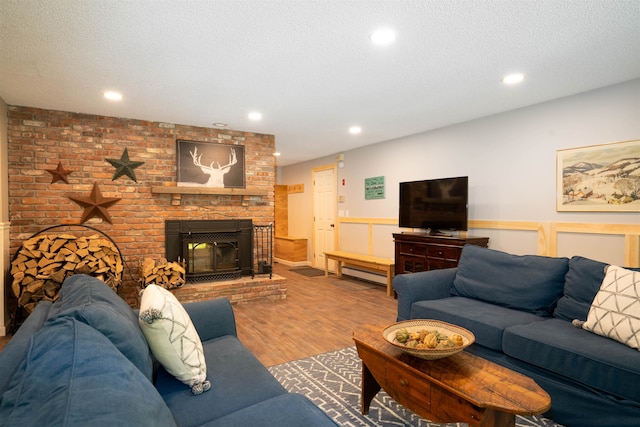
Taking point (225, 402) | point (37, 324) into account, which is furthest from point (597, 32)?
point (37, 324)

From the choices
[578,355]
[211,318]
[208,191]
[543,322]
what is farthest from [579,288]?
[208,191]

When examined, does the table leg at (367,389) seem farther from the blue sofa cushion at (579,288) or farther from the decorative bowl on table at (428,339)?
the blue sofa cushion at (579,288)

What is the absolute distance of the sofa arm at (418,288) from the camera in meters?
3.07

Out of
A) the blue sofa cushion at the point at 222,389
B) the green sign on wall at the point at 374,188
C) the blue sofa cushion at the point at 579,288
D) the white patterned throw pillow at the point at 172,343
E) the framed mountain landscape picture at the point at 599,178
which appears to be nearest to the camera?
the blue sofa cushion at the point at 222,389

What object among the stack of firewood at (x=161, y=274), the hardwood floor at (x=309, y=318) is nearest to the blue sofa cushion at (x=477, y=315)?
the hardwood floor at (x=309, y=318)

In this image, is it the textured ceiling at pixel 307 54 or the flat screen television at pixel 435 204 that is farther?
the flat screen television at pixel 435 204

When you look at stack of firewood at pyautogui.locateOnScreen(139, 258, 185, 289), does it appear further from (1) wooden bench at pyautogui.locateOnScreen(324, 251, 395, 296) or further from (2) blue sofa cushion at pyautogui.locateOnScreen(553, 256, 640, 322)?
(2) blue sofa cushion at pyautogui.locateOnScreen(553, 256, 640, 322)

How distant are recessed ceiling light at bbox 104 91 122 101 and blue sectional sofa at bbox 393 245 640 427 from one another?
10.5ft

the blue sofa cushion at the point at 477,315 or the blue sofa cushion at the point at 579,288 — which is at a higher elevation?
the blue sofa cushion at the point at 579,288

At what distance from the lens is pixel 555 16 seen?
7.01 ft

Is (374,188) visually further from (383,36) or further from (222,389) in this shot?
(222,389)

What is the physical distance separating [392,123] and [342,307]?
249 centimetres

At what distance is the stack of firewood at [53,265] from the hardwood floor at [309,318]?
517 millimetres

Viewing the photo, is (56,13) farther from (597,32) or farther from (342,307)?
(342,307)
